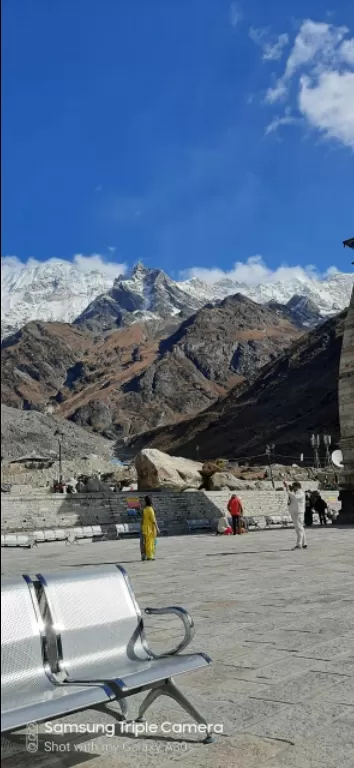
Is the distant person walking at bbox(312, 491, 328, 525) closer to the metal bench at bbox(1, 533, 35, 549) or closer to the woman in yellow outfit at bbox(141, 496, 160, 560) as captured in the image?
the metal bench at bbox(1, 533, 35, 549)

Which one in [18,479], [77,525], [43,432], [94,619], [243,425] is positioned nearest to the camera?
[94,619]

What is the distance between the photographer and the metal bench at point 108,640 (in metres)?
3.35

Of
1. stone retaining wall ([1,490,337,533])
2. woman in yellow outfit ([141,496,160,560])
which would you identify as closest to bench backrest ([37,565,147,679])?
woman in yellow outfit ([141,496,160,560])

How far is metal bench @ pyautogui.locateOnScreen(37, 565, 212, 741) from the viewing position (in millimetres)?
3354

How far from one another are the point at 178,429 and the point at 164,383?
40880 mm

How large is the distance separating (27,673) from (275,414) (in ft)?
344

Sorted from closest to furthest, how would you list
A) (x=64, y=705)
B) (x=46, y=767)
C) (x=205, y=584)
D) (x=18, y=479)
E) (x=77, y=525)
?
(x=64, y=705)
(x=46, y=767)
(x=205, y=584)
(x=77, y=525)
(x=18, y=479)

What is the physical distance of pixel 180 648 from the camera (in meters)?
3.75

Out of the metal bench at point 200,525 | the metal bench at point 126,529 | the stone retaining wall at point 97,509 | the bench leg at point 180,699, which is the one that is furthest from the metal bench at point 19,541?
the bench leg at point 180,699

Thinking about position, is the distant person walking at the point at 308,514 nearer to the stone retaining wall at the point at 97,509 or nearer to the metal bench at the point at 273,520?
the metal bench at the point at 273,520

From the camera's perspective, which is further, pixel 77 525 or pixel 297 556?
pixel 77 525

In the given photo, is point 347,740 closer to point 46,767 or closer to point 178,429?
point 46,767

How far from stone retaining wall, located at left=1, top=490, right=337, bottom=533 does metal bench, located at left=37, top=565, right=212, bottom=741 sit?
1504 cm

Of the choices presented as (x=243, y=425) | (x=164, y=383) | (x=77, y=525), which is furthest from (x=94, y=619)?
(x=164, y=383)
